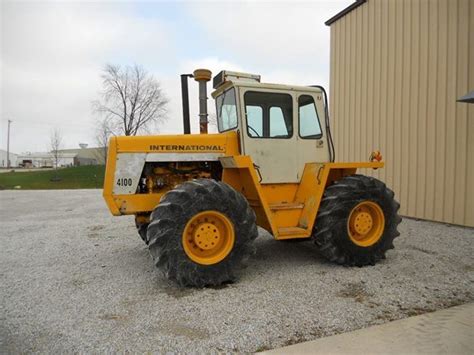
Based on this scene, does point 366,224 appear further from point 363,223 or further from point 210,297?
point 210,297

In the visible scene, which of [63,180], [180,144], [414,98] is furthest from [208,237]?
[63,180]

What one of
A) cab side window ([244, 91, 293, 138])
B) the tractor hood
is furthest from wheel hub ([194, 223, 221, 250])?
cab side window ([244, 91, 293, 138])

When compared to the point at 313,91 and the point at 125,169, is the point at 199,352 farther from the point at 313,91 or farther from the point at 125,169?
the point at 313,91

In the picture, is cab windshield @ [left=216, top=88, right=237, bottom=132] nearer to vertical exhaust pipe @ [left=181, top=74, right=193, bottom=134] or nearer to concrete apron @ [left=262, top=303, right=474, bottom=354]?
vertical exhaust pipe @ [left=181, top=74, right=193, bottom=134]

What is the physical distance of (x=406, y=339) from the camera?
3057 mm

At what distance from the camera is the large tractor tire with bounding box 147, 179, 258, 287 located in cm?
417

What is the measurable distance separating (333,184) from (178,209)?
7.64ft

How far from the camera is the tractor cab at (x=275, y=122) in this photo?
505cm

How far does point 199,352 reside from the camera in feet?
9.53

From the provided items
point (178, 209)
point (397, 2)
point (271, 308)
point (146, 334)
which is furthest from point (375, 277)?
point (397, 2)

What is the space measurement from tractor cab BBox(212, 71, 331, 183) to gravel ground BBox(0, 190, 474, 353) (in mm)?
1458

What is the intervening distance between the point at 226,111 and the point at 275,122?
0.74 metres

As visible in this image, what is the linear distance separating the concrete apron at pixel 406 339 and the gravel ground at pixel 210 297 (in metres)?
0.15

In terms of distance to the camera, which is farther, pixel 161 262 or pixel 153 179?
pixel 153 179
